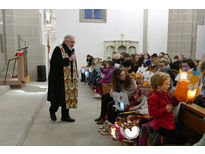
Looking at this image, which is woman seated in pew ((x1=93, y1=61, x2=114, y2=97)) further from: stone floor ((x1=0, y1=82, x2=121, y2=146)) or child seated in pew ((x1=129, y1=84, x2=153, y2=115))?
child seated in pew ((x1=129, y1=84, x2=153, y2=115))

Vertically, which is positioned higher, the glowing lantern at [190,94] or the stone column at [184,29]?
the stone column at [184,29]

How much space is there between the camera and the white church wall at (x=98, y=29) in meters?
14.5

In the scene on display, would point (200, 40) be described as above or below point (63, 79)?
above

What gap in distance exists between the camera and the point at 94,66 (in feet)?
27.2

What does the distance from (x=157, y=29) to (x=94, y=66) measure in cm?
872

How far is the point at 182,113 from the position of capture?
2.98 metres

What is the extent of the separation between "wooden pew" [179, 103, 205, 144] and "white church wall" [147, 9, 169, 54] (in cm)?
1290

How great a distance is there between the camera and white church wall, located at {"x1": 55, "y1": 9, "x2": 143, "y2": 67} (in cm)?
1445

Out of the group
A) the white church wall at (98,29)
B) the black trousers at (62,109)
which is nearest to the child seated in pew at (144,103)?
the black trousers at (62,109)

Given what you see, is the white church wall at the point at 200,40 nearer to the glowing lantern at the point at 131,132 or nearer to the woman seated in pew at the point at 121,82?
the woman seated in pew at the point at 121,82

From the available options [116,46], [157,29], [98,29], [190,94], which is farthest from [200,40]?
[190,94]

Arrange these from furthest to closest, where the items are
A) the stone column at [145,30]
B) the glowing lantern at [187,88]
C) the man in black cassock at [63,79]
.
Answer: the stone column at [145,30]
the man in black cassock at [63,79]
the glowing lantern at [187,88]

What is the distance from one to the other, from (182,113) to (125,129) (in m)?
0.83

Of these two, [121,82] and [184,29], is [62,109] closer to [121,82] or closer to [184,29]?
[121,82]
